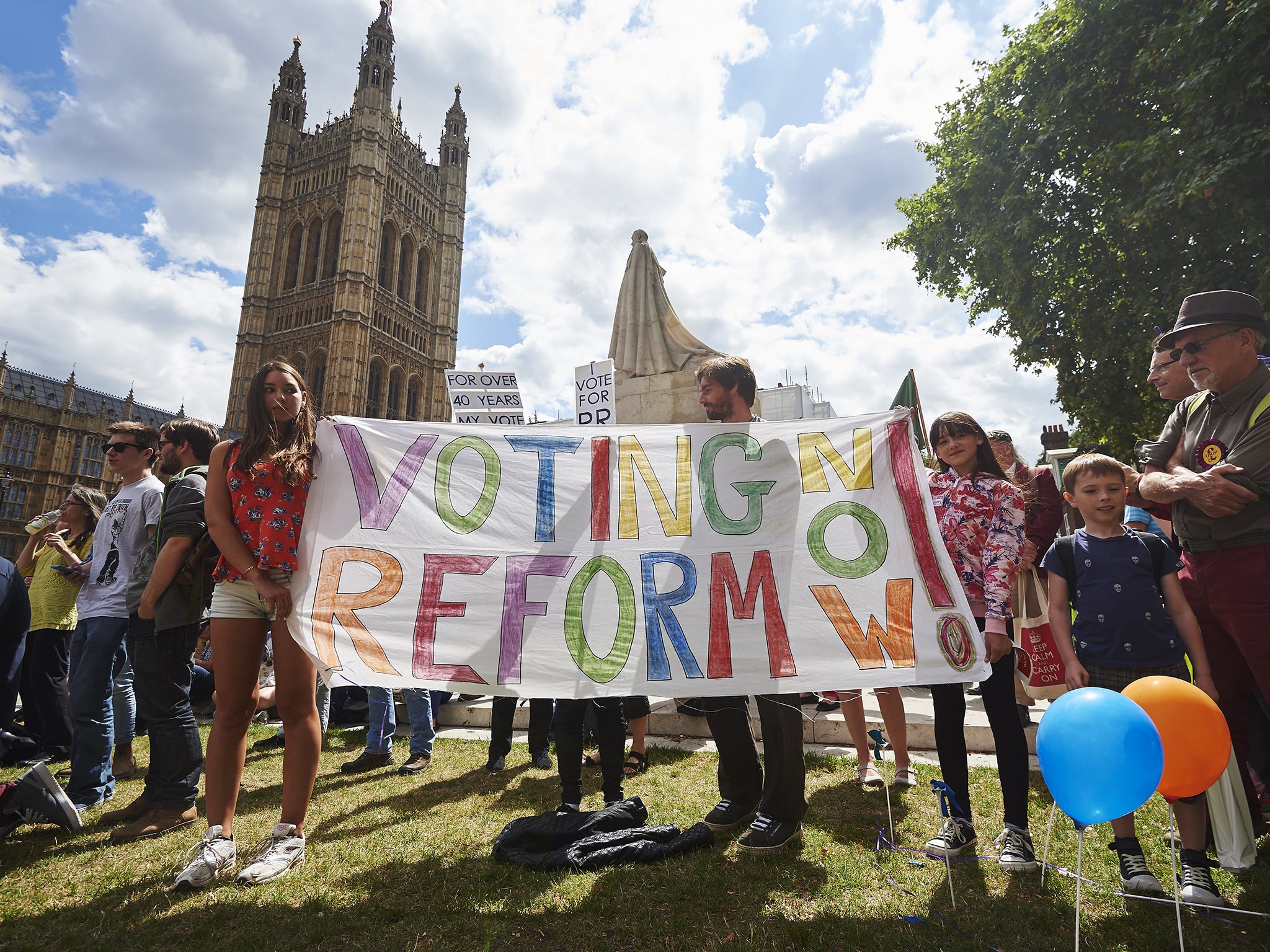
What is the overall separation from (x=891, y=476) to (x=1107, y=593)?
1.16 metres

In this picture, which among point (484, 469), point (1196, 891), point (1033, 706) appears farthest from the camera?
point (1033, 706)

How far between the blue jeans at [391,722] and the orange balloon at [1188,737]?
4601mm

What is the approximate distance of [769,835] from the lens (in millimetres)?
3213

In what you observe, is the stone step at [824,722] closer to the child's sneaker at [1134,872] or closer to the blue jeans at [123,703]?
the child's sneaker at [1134,872]

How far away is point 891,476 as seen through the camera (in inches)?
145

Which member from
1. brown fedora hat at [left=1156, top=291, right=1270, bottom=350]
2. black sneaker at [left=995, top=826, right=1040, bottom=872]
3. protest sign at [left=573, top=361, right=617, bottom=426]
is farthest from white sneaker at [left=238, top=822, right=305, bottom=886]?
protest sign at [left=573, top=361, right=617, bottom=426]

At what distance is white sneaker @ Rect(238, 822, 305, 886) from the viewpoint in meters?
2.86

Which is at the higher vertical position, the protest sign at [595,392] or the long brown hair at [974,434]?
the protest sign at [595,392]

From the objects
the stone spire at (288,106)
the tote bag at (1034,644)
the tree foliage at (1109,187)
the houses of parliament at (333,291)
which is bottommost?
the tote bag at (1034,644)

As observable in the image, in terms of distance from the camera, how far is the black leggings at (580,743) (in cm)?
345

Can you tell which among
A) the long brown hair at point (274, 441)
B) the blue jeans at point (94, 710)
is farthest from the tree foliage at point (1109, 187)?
the blue jeans at point (94, 710)

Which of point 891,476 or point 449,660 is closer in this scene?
point 449,660

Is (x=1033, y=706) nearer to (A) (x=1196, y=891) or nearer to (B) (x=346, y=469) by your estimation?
(A) (x=1196, y=891)

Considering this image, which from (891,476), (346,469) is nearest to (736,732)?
(891,476)
